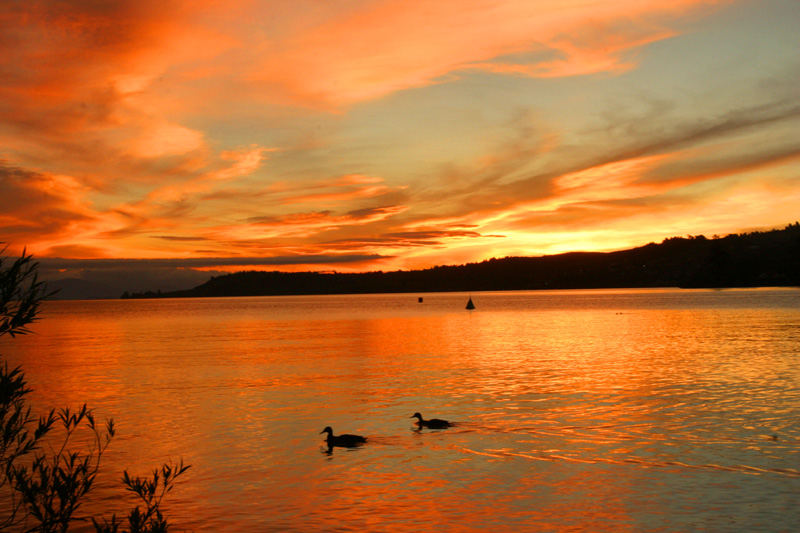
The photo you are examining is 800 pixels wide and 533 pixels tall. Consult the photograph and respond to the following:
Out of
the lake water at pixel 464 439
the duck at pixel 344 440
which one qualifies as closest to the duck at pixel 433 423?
the lake water at pixel 464 439

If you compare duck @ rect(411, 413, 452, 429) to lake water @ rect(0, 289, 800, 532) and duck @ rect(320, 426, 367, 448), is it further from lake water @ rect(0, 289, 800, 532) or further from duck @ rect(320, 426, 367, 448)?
duck @ rect(320, 426, 367, 448)

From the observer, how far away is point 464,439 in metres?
23.2

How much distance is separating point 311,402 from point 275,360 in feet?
65.9

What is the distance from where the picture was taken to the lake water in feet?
51.8

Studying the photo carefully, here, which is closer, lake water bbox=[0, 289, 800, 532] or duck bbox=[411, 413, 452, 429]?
lake water bbox=[0, 289, 800, 532]

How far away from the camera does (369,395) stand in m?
33.7

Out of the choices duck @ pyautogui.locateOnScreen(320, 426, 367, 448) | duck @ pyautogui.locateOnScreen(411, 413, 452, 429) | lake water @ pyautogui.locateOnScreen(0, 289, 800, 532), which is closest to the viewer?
lake water @ pyautogui.locateOnScreen(0, 289, 800, 532)

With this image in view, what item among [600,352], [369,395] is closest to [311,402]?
[369,395]

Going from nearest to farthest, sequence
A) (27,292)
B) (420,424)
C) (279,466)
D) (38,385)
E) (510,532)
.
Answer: (27,292) → (510,532) → (279,466) → (420,424) → (38,385)

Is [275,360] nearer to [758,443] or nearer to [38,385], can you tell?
[38,385]

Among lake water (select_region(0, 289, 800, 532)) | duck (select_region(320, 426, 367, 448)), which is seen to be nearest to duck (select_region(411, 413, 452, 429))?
lake water (select_region(0, 289, 800, 532))

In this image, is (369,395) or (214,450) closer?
(214,450)

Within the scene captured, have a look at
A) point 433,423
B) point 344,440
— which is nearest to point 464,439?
point 433,423

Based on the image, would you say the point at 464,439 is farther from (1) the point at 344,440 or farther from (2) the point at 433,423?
(1) the point at 344,440
